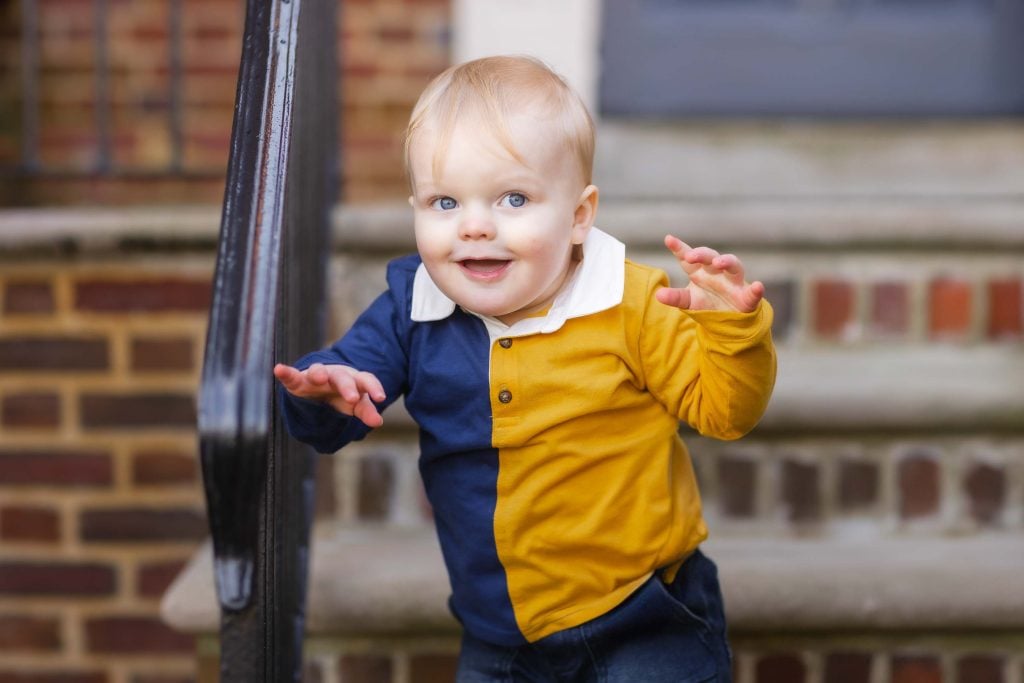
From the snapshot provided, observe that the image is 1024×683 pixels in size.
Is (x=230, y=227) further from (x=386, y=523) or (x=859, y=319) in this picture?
(x=859, y=319)

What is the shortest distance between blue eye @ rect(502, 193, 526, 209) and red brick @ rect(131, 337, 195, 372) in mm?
1135

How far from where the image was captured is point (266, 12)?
1.26 meters

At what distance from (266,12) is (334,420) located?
491 millimetres

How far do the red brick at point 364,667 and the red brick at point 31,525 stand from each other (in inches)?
Answer: 31.4

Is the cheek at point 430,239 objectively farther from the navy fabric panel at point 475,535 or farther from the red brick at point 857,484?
the red brick at point 857,484

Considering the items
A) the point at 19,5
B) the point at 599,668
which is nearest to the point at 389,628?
the point at 599,668

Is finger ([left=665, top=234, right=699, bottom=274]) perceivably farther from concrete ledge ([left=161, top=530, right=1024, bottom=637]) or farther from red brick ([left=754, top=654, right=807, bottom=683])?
red brick ([left=754, top=654, right=807, bottom=683])

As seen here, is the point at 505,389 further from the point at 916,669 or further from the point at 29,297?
the point at 29,297

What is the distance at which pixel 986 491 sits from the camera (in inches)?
70.7

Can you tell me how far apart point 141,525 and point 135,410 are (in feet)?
0.75

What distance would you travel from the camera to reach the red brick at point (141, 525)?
2.09m

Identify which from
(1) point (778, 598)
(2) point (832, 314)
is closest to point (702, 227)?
(2) point (832, 314)

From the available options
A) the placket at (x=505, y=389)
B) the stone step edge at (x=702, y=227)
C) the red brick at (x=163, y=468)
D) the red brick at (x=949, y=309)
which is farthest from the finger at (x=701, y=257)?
the red brick at (x=163, y=468)

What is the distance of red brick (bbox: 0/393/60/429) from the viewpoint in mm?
2064
